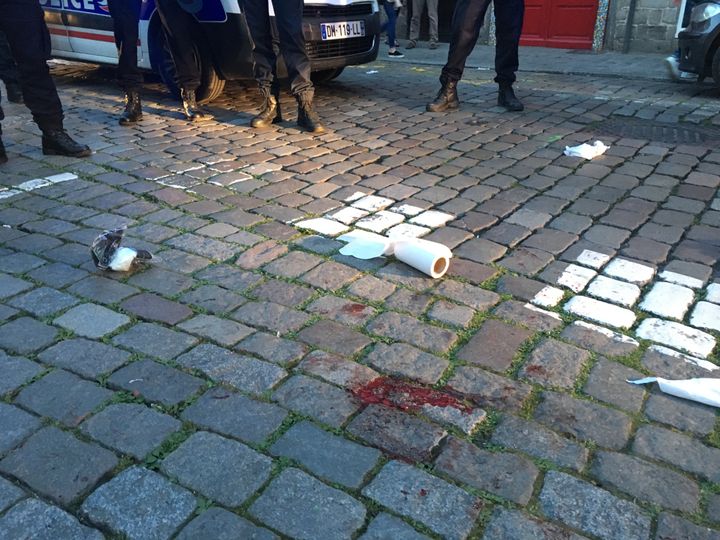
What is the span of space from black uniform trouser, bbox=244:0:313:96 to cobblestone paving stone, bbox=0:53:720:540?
3.19ft

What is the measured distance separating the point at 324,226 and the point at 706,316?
1.85 metres

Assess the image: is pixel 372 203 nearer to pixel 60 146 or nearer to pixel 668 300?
pixel 668 300

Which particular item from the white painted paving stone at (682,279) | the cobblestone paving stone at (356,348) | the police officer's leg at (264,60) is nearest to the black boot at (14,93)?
the cobblestone paving stone at (356,348)

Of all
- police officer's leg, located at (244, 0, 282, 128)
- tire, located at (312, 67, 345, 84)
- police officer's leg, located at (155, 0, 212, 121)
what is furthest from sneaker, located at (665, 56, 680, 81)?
police officer's leg, located at (155, 0, 212, 121)

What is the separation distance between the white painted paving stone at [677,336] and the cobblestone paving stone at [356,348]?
12mm

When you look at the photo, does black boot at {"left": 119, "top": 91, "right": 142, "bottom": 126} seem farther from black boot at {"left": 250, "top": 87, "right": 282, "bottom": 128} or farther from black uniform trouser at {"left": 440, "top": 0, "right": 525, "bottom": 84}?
black uniform trouser at {"left": 440, "top": 0, "right": 525, "bottom": 84}

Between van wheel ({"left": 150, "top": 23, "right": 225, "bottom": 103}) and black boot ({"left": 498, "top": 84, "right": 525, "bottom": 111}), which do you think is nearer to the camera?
van wheel ({"left": 150, "top": 23, "right": 225, "bottom": 103})

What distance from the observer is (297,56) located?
5.10 meters

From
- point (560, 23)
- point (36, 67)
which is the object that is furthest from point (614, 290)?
point (560, 23)

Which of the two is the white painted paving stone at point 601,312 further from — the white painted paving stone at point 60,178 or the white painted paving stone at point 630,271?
the white painted paving stone at point 60,178

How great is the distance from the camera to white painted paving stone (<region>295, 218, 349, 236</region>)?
3372 mm

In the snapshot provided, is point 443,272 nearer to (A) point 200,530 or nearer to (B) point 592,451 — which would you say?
(B) point 592,451

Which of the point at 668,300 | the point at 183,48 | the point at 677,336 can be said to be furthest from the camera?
the point at 183,48

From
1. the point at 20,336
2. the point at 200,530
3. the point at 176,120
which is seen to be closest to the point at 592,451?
the point at 200,530
